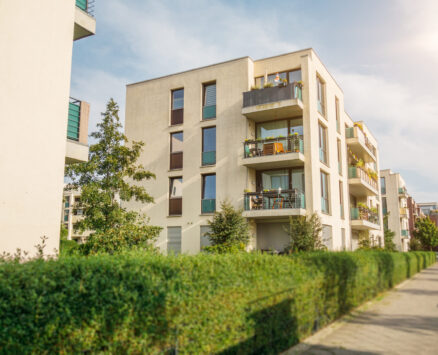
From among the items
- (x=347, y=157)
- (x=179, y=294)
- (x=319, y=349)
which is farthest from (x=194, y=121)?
(x=179, y=294)

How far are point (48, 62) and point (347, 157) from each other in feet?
79.0

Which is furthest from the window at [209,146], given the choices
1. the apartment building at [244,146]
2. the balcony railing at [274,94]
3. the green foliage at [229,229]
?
the green foliage at [229,229]

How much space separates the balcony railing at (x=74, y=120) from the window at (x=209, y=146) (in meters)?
12.2

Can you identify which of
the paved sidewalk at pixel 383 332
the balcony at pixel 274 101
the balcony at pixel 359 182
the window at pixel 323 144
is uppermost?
the balcony at pixel 274 101

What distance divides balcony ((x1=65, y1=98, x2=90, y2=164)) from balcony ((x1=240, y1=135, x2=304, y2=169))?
11093mm

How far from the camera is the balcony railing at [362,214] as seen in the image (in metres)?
28.2

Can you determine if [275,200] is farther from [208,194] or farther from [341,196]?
[341,196]

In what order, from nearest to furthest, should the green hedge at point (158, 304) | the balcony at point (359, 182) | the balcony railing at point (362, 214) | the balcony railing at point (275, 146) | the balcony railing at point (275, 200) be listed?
1. the green hedge at point (158, 304)
2. the balcony railing at point (275, 200)
3. the balcony railing at point (275, 146)
4. the balcony railing at point (362, 214)
5. the balcony at point (359, 182)

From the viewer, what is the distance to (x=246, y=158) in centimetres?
2131

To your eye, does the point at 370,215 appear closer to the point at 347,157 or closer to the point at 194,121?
the point at 347,157

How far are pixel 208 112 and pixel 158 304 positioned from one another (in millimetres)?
19519

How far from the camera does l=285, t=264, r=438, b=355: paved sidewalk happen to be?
25.3ft

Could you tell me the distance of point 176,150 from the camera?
79.9ft

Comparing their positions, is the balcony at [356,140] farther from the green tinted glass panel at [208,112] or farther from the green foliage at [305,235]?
the green foliage at [305,235]
